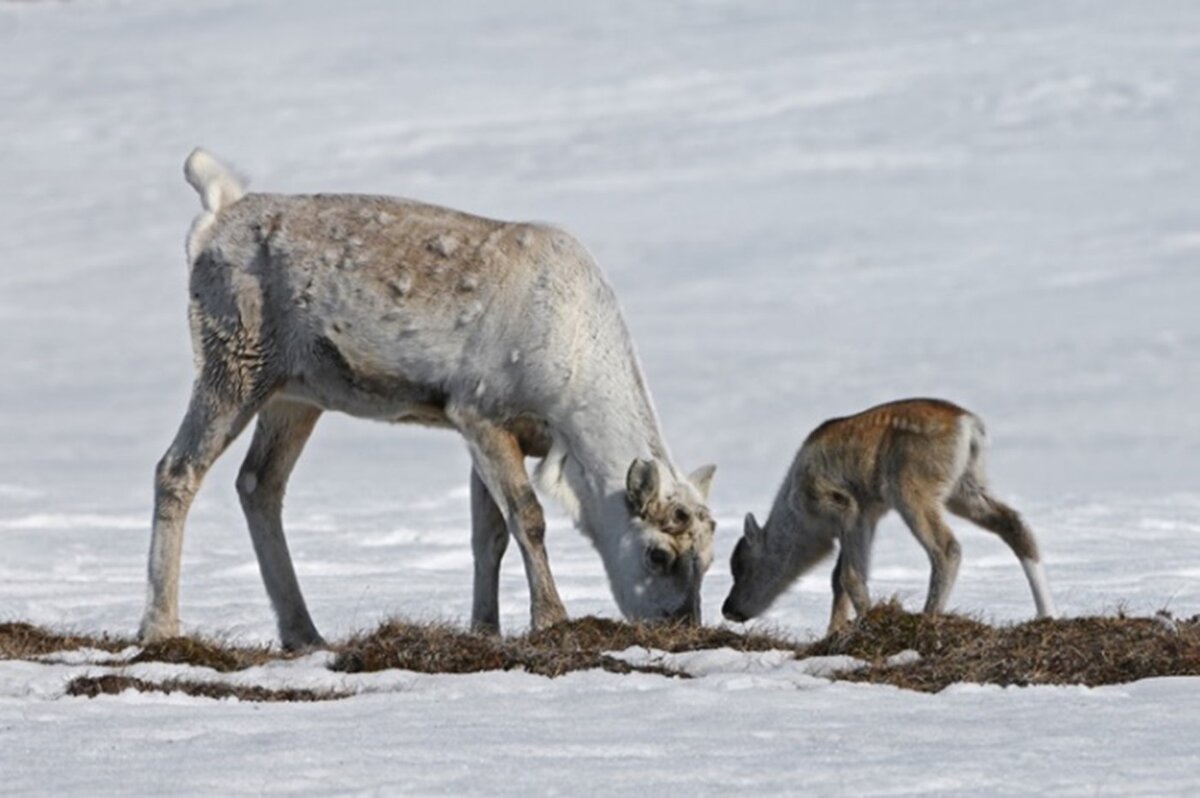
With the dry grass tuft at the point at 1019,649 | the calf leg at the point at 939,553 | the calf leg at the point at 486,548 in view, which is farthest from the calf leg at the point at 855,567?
the calf leg at the point at 486,548

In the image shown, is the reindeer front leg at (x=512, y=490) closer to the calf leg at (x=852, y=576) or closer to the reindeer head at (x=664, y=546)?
the reindeer head at (x=664, y=546)

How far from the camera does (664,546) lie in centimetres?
1116

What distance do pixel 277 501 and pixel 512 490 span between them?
1.43 m

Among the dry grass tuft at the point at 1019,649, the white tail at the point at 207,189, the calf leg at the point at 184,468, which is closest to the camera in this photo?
the dry grass tuft at the point at 1019,649

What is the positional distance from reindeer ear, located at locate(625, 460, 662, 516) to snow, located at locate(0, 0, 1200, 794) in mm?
1433

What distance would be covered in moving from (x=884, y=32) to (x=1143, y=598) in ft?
141

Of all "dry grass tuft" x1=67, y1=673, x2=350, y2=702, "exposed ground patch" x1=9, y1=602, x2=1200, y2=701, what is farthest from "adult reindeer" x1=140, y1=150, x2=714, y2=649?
"dry grass tuft" x1=67, y1=673, x2=350, y2=702

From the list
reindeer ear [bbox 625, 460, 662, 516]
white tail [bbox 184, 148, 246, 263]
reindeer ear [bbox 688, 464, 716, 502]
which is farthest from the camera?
white tail [bbox 184, 148, 246, 263]

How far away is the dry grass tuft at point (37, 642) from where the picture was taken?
9883 millimetres

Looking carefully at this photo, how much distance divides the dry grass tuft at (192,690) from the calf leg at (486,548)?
122 inches

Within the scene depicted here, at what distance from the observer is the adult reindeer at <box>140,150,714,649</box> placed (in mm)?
11234

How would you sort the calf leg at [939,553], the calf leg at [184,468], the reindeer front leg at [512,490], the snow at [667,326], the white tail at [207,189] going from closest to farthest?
the snow at [667,326], the calf leg at [939,553], the reindeer front leg at [512,490], the calf leg at [184,468], the white tail at [207,189]

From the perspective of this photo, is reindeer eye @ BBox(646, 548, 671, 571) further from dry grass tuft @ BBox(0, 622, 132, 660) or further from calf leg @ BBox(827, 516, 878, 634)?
dry grass tuft @ BBox(0, 622, 132, 660)

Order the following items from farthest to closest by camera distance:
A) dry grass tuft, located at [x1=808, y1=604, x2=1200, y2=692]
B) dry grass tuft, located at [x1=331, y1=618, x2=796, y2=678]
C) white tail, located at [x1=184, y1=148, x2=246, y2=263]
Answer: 1. white tail, located at [x1=184, y1=148, x2=246, y2=263]
2. dry grass tuft, located at [x1=331, y1=618, x2=796, y2=678]
3. dry grass tuft, located at [x1=808, y1=604, x2=1200, y2=692]
